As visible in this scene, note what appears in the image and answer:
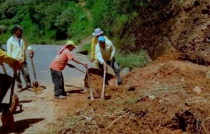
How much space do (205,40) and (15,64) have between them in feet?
20.7

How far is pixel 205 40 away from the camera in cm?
1205

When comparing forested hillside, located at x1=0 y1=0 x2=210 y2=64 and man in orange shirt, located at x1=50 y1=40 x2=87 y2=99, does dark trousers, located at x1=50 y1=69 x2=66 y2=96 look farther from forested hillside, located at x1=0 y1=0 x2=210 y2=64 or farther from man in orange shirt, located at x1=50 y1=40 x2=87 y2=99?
forested hillside, located at x1=0 y1=0 x2=210 y2=64

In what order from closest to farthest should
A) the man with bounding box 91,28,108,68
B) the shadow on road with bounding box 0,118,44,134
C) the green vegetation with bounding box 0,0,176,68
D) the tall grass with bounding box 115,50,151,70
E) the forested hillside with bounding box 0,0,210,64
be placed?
the shadow on road with bounding box 0,118,44,134 → the man with bounding box 91,28,108,68 → the forested hillside with bounding box 0,0,210,64 → the tall grass with bounding box 115,50,151,70 → the green vegetation with bounding box 0,0,176,68

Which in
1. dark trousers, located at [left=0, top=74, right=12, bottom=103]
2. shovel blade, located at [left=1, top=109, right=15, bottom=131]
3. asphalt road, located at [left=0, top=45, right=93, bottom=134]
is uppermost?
dark trousers, located at [left=0, top=74, right=12, bottom=103]

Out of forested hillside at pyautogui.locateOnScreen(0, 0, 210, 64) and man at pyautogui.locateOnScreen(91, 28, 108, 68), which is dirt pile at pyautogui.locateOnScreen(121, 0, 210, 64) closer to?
forested hillside at pyautogui.locateOnScreen(0, 0, 210, 64)

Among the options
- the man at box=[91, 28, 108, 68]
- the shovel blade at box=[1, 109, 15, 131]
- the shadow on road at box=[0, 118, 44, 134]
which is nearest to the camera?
the shovel blade at box=[1, 109, 15, 131]

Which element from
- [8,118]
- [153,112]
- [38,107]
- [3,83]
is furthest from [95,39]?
[153,112]

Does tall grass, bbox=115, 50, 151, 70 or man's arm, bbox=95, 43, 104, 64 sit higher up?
man's arm, bbox=95, 43, 104, 64

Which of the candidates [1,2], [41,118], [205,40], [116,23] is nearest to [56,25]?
[1,2]

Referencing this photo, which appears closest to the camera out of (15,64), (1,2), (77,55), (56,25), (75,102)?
(15,64)

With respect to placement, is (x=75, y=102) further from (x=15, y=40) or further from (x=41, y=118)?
(x=15, y=40)

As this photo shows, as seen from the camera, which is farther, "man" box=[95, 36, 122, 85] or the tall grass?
the tall grass

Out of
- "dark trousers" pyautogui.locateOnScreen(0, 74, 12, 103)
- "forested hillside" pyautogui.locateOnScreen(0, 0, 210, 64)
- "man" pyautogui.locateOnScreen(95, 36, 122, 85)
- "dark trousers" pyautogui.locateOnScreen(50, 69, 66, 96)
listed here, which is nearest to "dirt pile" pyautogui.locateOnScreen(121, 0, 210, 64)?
"forested hillside" pyautogui.locateOnScreen(0, 0, 210, 64)

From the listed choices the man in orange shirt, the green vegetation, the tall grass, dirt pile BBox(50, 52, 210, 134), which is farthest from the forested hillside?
dirt pile BBox(50, 52, 210, 134)
